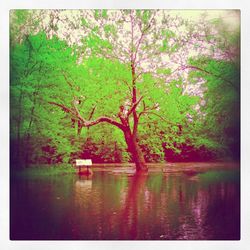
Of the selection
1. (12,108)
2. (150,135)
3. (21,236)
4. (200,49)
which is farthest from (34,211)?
(200,49)

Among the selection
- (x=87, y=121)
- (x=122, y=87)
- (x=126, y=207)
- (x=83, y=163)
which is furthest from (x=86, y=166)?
(x=122, y=87)

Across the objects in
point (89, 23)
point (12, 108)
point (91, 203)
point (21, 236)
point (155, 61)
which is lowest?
point (21, 236)

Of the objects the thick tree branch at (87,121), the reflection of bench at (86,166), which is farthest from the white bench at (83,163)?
the thick tree branch at (87,121)

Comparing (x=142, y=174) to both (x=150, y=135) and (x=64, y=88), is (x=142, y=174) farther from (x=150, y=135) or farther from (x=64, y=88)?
(x=64, y=88)

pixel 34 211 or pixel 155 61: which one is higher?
pixel 155 61

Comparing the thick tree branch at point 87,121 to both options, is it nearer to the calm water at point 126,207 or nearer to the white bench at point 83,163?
the white bench at point 83,163

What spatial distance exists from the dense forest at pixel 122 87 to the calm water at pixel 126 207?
251mm

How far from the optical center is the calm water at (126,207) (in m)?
5.20

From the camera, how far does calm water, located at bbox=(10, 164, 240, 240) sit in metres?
5.20

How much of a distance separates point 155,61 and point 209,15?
830 millimetres

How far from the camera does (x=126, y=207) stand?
17.3 ft

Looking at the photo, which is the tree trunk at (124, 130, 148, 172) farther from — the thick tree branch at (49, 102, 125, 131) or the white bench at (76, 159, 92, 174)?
the white bench at (76, 159, 92, 174)

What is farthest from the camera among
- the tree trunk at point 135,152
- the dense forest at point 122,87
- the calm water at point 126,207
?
the tree trunk at point 135,152

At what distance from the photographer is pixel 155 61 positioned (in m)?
5.48
